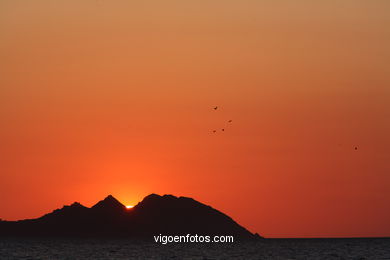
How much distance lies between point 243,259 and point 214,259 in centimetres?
915

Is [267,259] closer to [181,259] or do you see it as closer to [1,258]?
[181,259]

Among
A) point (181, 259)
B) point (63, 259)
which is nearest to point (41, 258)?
point (63, 259)

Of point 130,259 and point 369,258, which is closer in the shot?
point 130,259

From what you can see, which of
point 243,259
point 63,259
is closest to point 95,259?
point 63,259

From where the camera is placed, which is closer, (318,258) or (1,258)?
(1,258)

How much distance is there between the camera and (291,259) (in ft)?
625

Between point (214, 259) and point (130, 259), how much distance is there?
1931 centimetres

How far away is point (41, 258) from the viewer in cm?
18075

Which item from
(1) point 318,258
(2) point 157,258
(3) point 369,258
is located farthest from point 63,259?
(3) point 369,258

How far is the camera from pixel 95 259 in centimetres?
18125

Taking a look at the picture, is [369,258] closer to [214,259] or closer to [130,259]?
[214,259]

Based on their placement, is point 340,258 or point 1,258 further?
point 340,258

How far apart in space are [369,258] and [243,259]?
29.9 metres

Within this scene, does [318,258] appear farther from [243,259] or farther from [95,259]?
[95,259]
